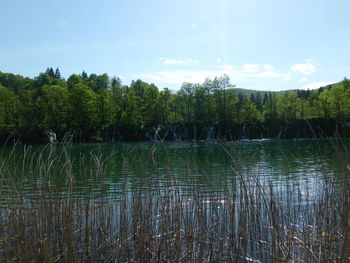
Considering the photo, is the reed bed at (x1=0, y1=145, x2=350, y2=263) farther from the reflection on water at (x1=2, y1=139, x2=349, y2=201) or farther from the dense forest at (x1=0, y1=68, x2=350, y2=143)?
the dense forest at (x1=0, y1=68, x2=350, y2=143)

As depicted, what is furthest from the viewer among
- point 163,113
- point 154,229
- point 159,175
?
point 163,113

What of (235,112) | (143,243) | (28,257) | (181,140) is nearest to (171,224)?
(143,243)

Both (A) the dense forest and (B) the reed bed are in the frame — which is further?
(A) the dense forest

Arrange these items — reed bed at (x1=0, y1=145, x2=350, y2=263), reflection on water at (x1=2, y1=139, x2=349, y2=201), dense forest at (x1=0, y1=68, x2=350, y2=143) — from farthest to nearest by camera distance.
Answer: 1. dense forest at (x1=0, y1=68, x2=350, y2=143)
2. reflection on water at (x1=2, y1=139, x2=349, y2=201)
3. reed bed at (x1=0, y1=145, x2=350, y2=263)

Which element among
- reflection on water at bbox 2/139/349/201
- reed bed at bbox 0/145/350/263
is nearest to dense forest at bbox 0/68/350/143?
reflection on water at bbox 2/139/349/201

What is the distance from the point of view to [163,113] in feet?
285

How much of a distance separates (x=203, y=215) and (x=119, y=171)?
61.3 feet

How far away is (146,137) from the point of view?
255 ft

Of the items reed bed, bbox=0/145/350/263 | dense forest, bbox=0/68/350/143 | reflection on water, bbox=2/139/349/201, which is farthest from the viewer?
dense forest, bbox=0/68/350/143

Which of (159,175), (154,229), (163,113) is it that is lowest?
(154,229)

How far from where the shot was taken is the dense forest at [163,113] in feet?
236

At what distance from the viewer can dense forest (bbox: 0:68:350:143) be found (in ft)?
236

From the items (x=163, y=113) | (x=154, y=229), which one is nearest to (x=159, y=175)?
(x=154, y=229)

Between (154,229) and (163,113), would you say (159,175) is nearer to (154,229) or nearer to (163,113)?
(154,229)
